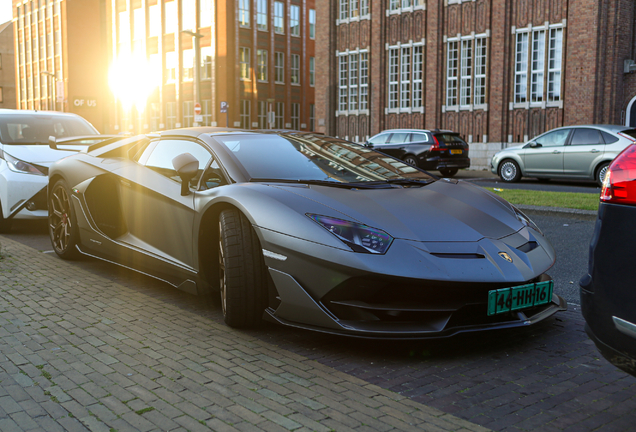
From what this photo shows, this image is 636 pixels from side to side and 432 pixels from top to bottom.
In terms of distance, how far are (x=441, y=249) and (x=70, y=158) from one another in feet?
14.5

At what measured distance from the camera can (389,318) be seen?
3.49 m

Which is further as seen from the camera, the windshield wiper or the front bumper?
the windshield wiper

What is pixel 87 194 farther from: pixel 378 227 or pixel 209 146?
pixel 378 227

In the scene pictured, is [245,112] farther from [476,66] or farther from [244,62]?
[476,66]

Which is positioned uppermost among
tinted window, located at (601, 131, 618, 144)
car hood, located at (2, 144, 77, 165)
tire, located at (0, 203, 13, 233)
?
tinted window, located at (601, 131, 618, 144)

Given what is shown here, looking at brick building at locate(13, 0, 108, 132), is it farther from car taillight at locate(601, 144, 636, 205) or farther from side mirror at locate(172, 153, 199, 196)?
car taillight at locate(601, 144, 636, 205)

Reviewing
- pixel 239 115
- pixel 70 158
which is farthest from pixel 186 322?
pixel 239 115

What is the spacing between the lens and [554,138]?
56.0ft

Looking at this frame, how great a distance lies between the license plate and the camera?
3.45 meters

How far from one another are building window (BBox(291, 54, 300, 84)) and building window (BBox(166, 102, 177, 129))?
10152mm

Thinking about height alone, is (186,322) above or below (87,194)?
below

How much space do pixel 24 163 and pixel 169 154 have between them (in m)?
3.99

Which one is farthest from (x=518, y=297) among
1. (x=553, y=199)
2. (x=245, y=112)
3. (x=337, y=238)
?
(x=245, y=112)

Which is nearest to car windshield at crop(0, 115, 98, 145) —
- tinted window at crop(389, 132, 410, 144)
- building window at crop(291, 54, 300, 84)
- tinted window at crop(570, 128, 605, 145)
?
tinted window at crop(570, 128, 605, 145)
